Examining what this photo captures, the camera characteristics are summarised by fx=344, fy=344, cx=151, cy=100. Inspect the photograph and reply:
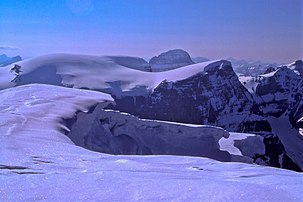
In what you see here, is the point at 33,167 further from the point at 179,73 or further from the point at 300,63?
the point at 300,63

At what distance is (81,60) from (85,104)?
5780cm

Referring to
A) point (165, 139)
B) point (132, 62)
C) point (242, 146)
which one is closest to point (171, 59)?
point (132, 62)

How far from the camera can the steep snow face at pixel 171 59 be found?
113 meters

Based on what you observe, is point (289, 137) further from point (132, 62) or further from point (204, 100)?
point (132, 62)

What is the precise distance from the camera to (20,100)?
1463 cm

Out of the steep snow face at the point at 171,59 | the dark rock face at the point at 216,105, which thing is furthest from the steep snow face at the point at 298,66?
the steep snow face at the point at 171,59

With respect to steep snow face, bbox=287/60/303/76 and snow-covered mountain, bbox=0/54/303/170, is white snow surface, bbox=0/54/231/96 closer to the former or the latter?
A: snow-covered mountain, bbox=0/54/303/170

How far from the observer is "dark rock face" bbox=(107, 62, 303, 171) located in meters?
55.7

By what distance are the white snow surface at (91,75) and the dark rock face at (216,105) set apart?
2091mm

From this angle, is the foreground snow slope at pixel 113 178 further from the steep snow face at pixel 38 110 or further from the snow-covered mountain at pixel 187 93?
the snow-covered mountain at pixel 187 93

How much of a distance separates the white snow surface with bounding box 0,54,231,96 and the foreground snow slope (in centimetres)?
4868

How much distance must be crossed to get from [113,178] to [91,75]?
5901 cm

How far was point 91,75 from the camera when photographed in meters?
63.1

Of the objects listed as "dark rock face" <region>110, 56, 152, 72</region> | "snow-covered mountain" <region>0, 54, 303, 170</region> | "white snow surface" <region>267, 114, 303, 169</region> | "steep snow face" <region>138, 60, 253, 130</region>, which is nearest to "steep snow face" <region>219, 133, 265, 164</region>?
"snow-covered mountain" <region>0, 54, 303, 170</region>
